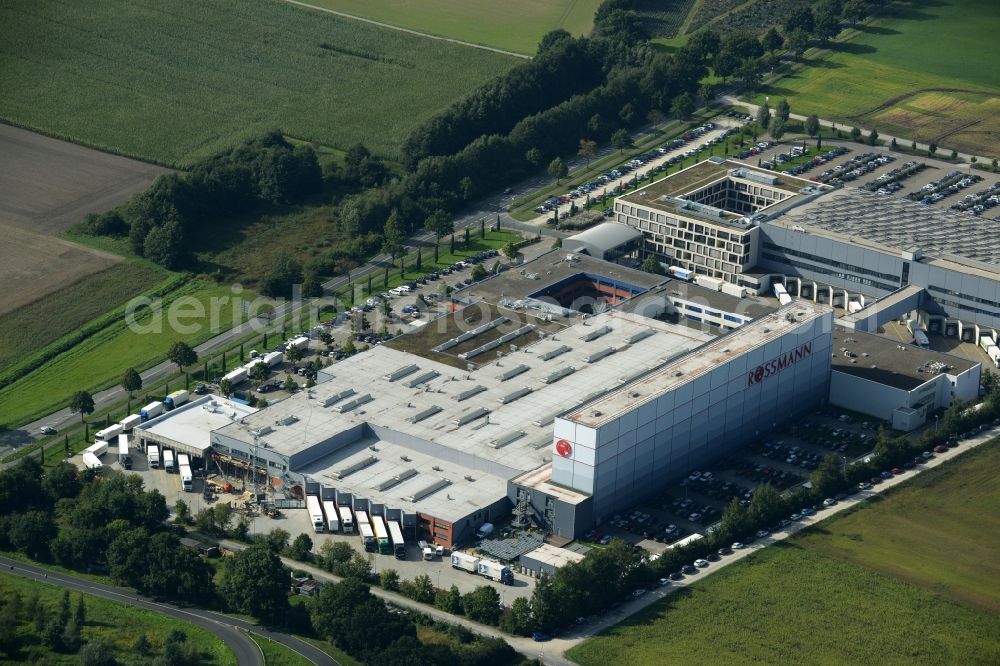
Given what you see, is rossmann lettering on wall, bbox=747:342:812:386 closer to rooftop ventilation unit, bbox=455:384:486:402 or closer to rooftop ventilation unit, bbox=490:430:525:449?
rooftop ventilation unit, bbox=490:430:525:449

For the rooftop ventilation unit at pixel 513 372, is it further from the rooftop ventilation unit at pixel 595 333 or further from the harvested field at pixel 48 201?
the harvested field at pixel 48 201

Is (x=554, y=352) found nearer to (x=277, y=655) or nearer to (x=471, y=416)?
(x=471, y=416)

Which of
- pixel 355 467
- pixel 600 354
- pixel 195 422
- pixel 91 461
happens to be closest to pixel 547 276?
pixel 600 354

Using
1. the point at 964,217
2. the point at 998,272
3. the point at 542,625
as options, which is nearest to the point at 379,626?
the point at 542,625

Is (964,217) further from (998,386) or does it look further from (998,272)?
(998,386)

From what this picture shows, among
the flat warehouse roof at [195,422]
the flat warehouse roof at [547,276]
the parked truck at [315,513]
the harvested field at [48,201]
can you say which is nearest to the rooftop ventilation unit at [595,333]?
the flat warehouse roof at [547,276]
